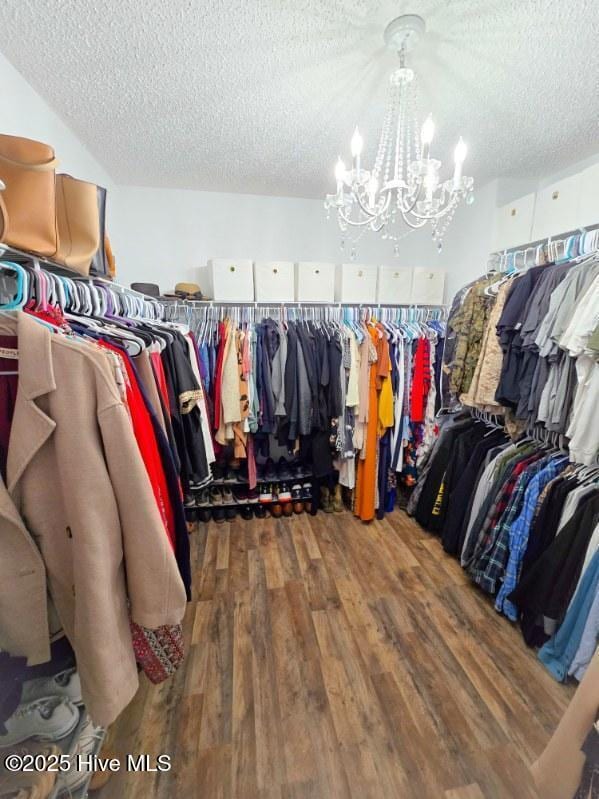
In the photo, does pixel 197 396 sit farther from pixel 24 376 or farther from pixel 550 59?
pixel 550 59

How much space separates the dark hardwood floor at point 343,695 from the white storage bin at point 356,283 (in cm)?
188

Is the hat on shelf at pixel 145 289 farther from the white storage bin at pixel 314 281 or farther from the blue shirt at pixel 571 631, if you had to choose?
the blue shirt at pixel 571 631

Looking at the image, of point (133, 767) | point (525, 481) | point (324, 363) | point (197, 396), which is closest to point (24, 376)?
point (197, 396)

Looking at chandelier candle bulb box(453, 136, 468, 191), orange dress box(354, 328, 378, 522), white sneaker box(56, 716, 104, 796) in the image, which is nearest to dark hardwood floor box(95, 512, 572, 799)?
white sneaker box(56, 716, 104, 796)

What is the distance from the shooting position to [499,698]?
1.24 meters

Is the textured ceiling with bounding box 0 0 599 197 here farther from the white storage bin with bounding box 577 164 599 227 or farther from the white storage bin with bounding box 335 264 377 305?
the white storage bin with bounding box 335 264 377 305

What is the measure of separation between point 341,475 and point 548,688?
1460mm

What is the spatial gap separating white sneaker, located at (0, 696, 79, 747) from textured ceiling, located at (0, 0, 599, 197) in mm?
2042

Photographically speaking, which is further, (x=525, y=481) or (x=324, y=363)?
(x=324, y=363)

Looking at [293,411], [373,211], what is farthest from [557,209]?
[293,411]

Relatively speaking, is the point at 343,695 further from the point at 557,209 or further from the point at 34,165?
the point at 557,209

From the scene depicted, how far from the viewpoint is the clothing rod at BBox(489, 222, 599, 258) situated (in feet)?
4.79

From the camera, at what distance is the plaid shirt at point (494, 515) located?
63.8 inches

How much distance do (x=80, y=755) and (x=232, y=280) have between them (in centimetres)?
226
